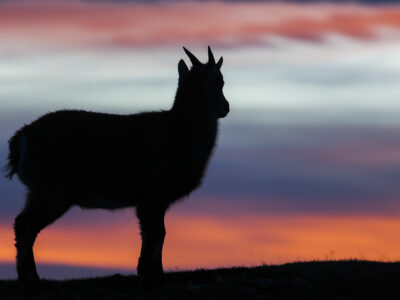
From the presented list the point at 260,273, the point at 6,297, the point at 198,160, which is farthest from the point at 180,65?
the point at 6,297

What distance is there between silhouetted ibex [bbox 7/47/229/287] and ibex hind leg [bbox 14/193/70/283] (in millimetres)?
19

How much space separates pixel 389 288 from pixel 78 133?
6560 mm

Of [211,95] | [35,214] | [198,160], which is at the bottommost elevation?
[35,214]

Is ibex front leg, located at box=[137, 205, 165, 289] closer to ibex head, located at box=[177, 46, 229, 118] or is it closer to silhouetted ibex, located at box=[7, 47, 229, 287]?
silhouetted ibex, located at box=[7, 47, 229, 287]

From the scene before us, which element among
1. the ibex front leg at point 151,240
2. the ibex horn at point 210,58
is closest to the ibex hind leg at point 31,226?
the ibex front leg at point 151,240

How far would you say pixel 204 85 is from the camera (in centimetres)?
1772

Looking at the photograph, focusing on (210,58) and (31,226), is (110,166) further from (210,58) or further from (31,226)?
(210,58)

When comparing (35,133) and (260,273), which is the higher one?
(35,133)

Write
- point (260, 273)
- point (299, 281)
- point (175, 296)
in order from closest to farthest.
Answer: point (175, 296), point (299, 281), point (260, 273)

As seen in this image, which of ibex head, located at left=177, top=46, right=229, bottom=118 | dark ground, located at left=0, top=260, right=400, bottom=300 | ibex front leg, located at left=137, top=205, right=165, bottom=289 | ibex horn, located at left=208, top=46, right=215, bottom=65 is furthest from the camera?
ibex horn, located at left=208, top=46, right=215, bottom=65

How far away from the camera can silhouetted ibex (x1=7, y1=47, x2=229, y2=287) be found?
16641 mm

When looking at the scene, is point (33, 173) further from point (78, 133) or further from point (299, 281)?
point (299, 281)

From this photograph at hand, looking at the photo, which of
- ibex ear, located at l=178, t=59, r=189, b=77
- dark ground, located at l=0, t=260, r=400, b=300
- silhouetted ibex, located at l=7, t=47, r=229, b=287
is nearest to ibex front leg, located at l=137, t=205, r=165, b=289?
silhouetted ibex, located at l=7, t=47, r=229, b=287

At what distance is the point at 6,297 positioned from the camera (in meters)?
16.1
